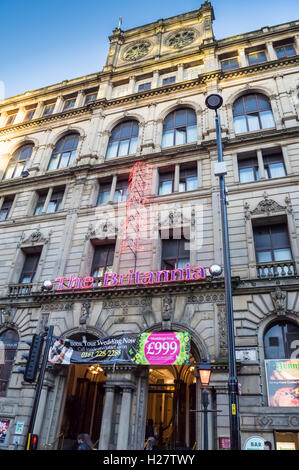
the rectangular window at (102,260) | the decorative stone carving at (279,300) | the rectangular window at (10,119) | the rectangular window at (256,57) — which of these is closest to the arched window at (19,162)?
the rectangular window at (10,119)

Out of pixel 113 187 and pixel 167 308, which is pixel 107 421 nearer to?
pixel 167 308

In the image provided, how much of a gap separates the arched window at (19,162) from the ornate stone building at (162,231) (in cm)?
14

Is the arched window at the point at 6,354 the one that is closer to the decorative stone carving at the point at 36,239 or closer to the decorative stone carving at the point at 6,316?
the decorative stone carving at the point at 6,316

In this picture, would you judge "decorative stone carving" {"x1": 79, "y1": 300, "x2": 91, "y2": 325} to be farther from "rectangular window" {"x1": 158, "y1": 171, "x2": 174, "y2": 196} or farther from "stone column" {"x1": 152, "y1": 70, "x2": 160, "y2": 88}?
"stone column" {"x1": 152, "y1": 70, "x2": 160, "y2": 88}

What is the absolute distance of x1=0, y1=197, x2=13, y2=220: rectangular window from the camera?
25.9 metres

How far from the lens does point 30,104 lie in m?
33.2

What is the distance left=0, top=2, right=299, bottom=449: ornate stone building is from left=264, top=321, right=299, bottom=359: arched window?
5 centimetres

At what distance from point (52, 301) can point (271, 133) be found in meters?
17.1

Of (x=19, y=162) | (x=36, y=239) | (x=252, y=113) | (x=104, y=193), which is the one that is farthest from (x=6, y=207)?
A: (x=252, y=113)

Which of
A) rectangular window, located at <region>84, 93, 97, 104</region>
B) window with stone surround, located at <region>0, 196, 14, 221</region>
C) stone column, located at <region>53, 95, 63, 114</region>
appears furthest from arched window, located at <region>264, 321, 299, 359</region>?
stone column, located at <region>53, 95, 63, 114</region>

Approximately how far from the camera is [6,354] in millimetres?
18969

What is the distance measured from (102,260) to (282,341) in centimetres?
1154

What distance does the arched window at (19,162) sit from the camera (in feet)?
93.2

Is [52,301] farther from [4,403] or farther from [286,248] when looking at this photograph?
[286,248]
